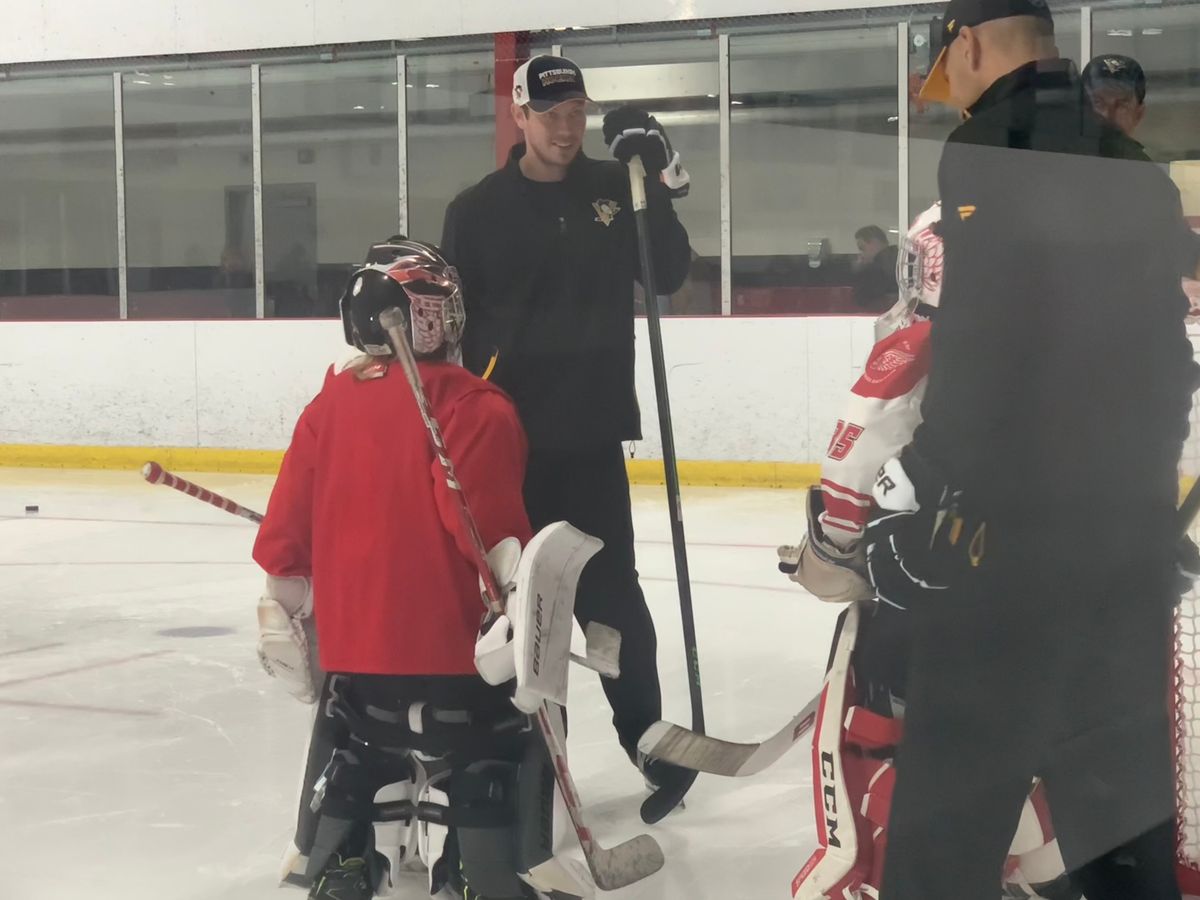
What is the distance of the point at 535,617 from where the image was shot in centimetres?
149

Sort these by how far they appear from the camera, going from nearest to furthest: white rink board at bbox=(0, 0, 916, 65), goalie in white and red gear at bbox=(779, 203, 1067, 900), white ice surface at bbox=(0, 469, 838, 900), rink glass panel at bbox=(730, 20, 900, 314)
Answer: goalie in white and red gear at bbox=(779, 203, 1067, 900) < white ice surface at bbox=(0, 469, 838, 900) < white rink board at bbox=(0, 0, 916, 65) < rink glass panel at bbox=(730, 20, 900, 314)

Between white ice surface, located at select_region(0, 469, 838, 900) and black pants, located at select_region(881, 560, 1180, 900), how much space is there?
0.75 metres

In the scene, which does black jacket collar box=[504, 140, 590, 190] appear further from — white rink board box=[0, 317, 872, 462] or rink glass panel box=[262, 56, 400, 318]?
white rink board box=[0, 317, 872, 462]

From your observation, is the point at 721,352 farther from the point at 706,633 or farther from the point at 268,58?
the point at 706,633

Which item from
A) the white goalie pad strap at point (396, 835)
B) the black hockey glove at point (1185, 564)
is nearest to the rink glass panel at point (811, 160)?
the white goalie pad strap at point (396, 835)

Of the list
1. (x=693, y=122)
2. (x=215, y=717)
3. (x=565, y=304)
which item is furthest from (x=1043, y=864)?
(x=693, y=122)

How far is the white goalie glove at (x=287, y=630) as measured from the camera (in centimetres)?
166

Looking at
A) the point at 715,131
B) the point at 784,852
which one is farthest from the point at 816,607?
the point at 715,131

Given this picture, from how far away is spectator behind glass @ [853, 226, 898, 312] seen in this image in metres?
5.00

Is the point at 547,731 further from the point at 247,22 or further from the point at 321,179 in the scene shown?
the point at 247,22

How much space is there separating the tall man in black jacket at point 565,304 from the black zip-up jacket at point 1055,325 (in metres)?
1.00

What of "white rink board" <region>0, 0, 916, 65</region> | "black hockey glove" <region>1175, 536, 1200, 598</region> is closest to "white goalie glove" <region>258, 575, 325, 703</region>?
"black hockey glove" <region>1175, 536, 1200, 598</region>

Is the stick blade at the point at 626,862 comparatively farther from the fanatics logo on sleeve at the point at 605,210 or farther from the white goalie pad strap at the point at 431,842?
the fanatics logo on sleeve at the point at 605,210

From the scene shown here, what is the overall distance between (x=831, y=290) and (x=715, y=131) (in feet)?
2.59
